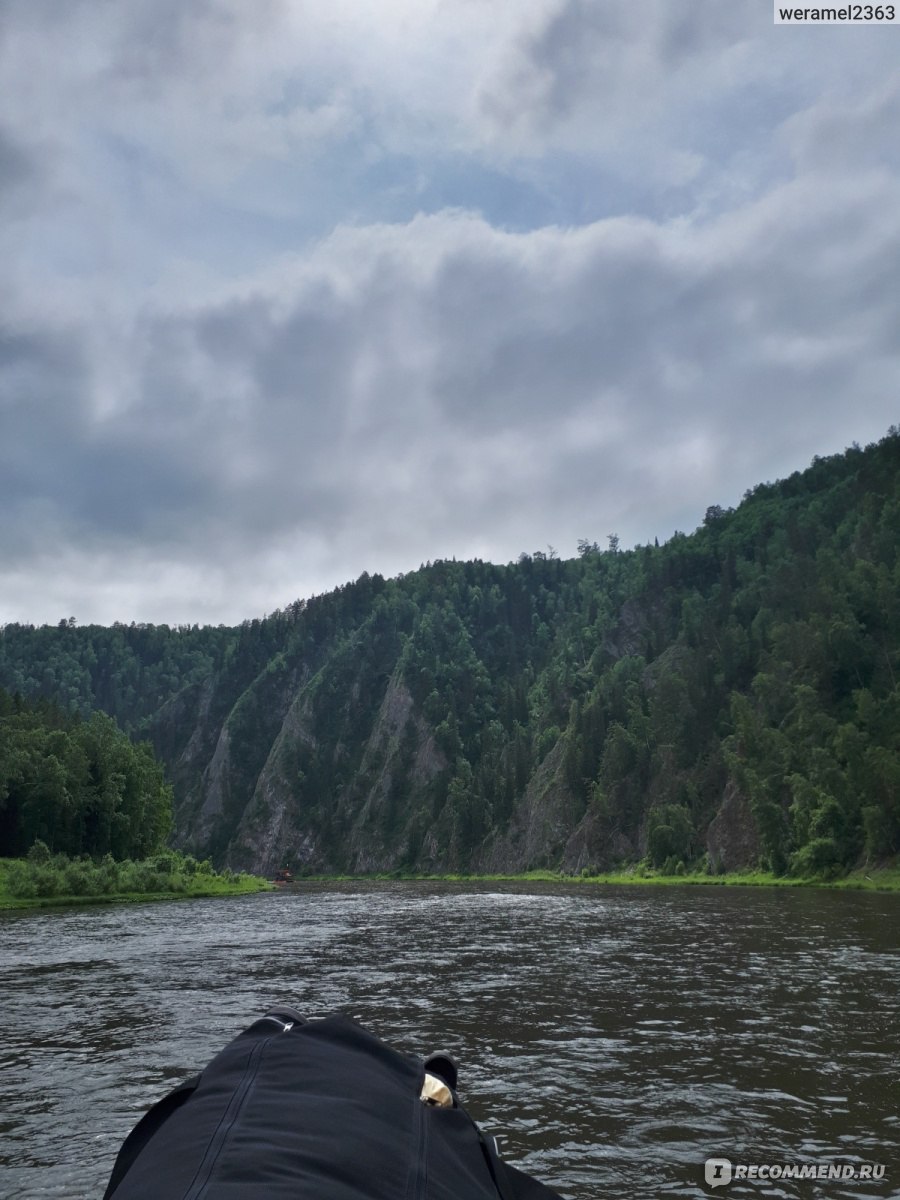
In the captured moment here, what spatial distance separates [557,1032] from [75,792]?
96.4 metres

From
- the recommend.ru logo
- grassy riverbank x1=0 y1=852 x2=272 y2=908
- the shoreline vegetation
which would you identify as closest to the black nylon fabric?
the recommend.ru logo

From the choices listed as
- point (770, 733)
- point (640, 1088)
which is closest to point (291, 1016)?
point (640, 1088)

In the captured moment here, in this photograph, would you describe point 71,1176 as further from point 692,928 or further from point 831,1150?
point 692,928

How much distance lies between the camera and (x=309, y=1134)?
3639mm

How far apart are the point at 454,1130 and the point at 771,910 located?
2260 inches

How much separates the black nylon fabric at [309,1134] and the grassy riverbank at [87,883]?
7670 centimetres

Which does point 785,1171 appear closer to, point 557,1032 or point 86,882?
point 557,1032

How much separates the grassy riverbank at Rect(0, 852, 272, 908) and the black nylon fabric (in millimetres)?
76697

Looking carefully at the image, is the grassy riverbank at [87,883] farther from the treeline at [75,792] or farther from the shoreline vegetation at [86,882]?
the treeline at [75,792]

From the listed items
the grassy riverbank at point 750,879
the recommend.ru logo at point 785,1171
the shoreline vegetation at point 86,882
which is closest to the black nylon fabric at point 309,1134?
the recommend.ru logo at point 785,1171

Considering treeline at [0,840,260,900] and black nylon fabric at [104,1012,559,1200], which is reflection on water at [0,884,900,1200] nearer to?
black nylon fabric at [104,1012,559,1200]

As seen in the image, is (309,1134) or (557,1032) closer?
(309,1134)

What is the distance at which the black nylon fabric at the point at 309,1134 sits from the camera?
340 cm

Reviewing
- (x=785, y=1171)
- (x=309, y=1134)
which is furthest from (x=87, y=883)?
(x=309, y=1134)
